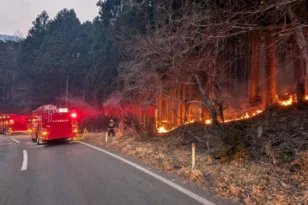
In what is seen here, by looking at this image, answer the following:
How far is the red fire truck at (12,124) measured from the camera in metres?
32.0

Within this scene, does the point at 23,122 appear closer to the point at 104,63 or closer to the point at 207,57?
the point at 104,63

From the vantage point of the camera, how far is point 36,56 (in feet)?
176

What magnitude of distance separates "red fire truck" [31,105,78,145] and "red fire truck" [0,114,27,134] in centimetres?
1563

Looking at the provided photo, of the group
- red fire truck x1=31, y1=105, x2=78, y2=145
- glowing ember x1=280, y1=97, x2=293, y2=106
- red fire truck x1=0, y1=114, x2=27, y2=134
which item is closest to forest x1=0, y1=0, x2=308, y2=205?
glowing ember x1=280, y1=97, x2=293, y2=106

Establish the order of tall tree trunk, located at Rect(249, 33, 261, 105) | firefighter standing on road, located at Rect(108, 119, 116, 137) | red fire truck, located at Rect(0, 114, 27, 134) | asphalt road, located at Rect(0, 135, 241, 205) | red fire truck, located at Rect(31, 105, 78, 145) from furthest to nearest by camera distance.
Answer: red fire truck, located at Rect(0, 114, 27, 134), firefighter standing on road, located at Rect(108, 119, 116, 137), red fire truck, located at Rect(31, 105, 78, 145), tall tree trunk, located at Rect(249, 33, 261, 105), asphalt road, located at Rect(0, 135, 241, 205)

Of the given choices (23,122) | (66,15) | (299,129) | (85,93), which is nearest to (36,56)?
(66,15)

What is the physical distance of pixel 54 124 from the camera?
17.6 meters

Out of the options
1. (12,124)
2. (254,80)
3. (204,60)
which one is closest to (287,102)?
(254,80)

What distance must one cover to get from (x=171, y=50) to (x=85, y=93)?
35451mm

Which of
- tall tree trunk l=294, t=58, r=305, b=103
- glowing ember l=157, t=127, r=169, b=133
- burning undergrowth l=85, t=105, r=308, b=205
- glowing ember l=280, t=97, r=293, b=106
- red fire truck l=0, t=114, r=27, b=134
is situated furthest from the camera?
red fire truck l=0, t=114, r=27, b=134

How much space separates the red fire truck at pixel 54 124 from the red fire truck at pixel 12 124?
51.3 feet

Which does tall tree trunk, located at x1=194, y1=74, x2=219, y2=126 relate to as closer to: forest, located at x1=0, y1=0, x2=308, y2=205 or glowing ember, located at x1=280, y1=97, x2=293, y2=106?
forest, located at x1=0, y1=0, x2=308, y2=205

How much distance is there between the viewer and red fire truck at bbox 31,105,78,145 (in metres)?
17.4

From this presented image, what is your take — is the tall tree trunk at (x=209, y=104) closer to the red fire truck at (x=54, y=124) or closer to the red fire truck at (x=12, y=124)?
the red fire truck at (x=54, y=124)
